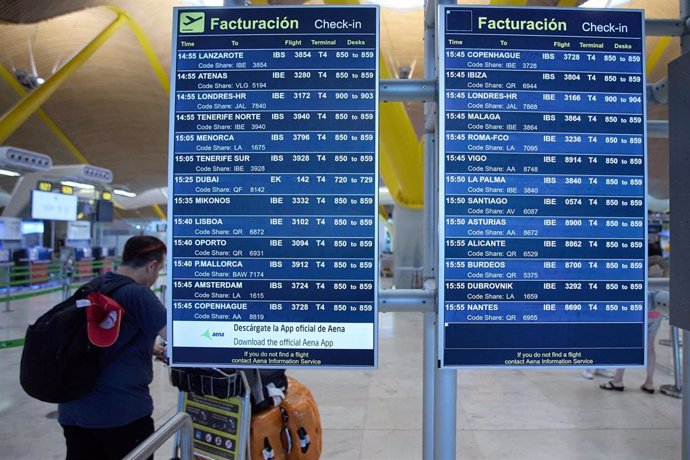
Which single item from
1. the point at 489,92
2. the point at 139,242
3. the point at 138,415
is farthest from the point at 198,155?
the point at 138,415

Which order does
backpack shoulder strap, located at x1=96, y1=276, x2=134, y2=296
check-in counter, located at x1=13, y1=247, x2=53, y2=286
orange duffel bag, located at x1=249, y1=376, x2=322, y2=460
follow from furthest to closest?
1. check-in counter, located at x1=13, y1=247, x2=53, y2=286
2. orange duffel bag, located at x1=249, y1=376, x2=322, y2=460
3. backpack shoulder strap, located at x1=96, y1=276, x2=134, y2=296

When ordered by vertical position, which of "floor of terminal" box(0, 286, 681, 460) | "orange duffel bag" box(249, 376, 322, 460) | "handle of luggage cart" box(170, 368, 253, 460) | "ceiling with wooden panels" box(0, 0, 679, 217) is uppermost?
"ceiling with wooden panels" box(0, 0, 679, 217)

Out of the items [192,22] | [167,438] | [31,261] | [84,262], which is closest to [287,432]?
[167,438]

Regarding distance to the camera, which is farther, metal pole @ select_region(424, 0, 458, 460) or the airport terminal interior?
the airport terminal interior

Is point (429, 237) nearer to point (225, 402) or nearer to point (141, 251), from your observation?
point (141, 251)

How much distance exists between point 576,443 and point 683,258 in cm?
312

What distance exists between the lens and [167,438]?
2.32 meters

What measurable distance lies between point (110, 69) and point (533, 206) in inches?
1113

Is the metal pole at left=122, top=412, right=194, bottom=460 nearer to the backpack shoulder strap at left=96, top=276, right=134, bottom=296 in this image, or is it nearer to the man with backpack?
the man with backpack

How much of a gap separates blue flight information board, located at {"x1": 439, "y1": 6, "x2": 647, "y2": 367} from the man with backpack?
5.09 ft

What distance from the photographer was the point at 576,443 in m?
4.56

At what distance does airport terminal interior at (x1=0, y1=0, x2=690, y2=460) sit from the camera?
4.51 meters

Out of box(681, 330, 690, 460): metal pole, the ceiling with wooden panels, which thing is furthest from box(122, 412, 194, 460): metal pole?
the ceiling with wooden panels

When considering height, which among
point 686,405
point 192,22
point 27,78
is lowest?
point 686,405
